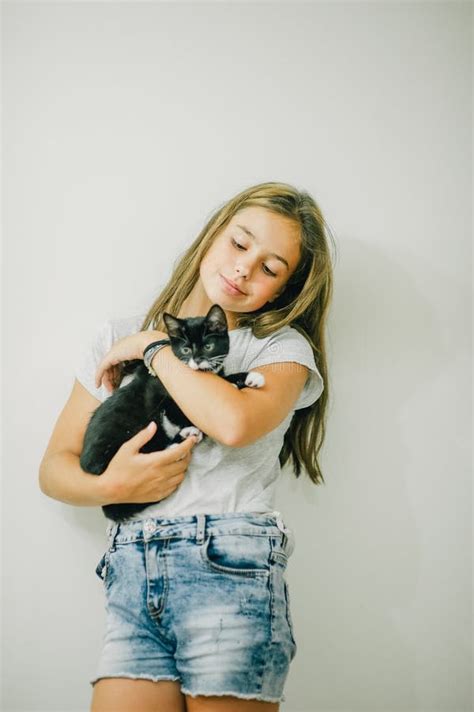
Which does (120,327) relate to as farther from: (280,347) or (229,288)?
(280,347)

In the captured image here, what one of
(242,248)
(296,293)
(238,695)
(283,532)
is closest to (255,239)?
(242,248)

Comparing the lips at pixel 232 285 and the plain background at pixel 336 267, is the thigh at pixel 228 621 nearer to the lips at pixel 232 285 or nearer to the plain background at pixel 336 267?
the plain background at pixel 336 267

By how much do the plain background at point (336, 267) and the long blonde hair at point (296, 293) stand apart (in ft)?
0.45

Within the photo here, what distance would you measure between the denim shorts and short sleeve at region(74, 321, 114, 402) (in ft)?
1.23

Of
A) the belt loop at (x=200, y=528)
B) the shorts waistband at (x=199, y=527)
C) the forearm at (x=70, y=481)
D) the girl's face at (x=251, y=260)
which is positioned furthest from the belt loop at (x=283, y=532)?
the girl's face at (x=251, y=260)

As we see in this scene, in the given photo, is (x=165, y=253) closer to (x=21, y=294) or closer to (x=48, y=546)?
(x=21, y=294)

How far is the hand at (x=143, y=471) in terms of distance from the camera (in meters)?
1.17

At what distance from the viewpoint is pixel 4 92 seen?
5.25 ft

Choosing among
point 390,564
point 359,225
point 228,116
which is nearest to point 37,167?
point 228,116

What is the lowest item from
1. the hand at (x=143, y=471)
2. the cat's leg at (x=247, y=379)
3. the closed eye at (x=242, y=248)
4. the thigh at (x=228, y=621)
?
the thigh at (x=228, y=621)

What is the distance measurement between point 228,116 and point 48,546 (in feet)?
4.68

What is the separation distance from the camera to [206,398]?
1.12 meters

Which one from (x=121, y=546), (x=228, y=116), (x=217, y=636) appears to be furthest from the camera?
(x=228, y=116)

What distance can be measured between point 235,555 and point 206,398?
35 cm
